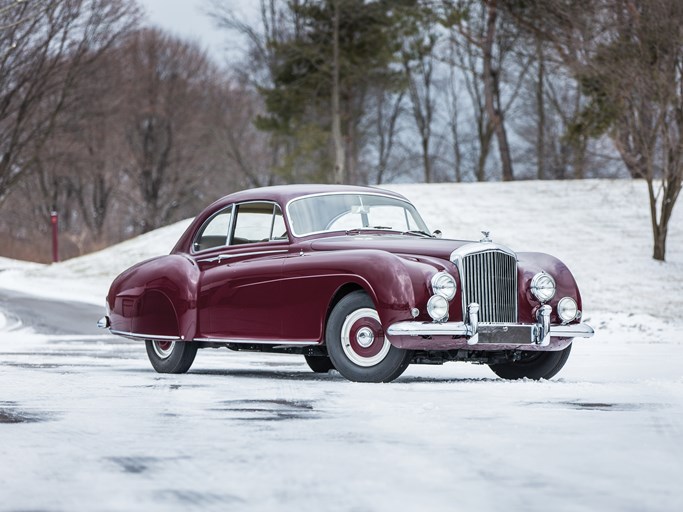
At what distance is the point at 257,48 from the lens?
53.7 m

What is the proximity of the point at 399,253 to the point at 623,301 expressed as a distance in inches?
655

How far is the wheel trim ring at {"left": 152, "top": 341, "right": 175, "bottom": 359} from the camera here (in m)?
11.9

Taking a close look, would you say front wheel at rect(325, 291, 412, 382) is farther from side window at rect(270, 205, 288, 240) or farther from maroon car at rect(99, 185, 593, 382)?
side window at rect(270, 205, 288, 240)

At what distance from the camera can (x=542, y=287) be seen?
10.5 meters

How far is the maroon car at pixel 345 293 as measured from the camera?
971 cm

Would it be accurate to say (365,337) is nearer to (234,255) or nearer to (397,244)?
(397,244)

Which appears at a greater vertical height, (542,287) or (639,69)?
(639,69)

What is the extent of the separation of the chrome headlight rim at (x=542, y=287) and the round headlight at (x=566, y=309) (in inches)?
7.0

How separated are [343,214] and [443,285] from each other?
1.78 meters

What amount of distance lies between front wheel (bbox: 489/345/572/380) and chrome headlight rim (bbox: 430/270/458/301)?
1.61 meters

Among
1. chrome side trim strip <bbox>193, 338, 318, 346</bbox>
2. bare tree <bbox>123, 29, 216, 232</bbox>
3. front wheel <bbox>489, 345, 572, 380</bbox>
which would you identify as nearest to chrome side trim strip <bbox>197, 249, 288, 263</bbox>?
chrome side trim strip <bbox>193, 338, 318, 346</bbox>

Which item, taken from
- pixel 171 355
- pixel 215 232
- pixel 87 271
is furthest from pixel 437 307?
pixel 87 271

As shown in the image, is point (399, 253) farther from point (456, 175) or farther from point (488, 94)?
point (456, 175)

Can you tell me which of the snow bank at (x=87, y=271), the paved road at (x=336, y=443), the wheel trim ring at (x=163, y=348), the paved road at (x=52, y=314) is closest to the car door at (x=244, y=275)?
the paved road at (x=336, y=443)
